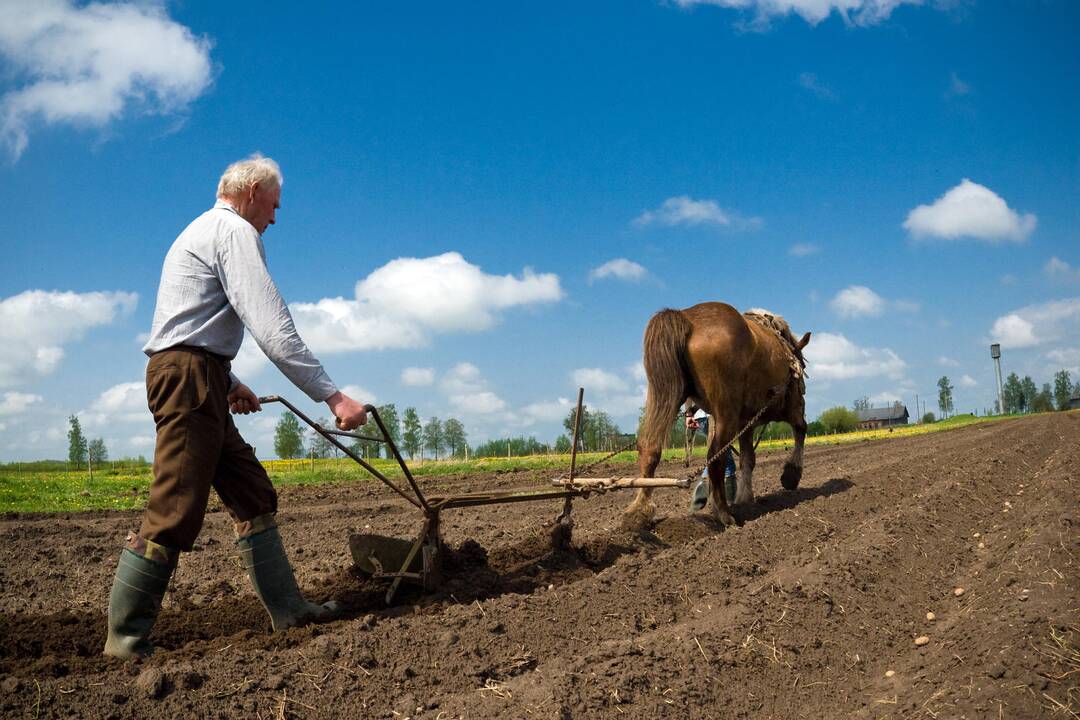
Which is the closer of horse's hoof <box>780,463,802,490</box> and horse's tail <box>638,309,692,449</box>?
horse's tail <box>638,309,692,449</box>

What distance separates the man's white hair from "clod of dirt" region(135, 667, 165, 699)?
94.3 inches

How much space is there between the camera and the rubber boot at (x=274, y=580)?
13.9ft

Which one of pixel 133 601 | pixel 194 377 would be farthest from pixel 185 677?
pixel 194 377

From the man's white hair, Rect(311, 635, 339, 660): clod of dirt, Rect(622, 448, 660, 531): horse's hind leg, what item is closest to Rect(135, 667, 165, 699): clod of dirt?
Rect(311, 635, 339, 660): clod of dirt

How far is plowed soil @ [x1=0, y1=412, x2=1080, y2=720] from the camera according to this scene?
3393 mm

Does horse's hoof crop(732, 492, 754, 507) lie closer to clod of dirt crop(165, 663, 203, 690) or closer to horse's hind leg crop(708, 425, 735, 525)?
horse's hind leg crop(708, 425, 735, 525)

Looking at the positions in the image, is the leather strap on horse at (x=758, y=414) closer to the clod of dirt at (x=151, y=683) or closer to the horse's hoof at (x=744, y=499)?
the horse's hoof at (x=744, y=499)

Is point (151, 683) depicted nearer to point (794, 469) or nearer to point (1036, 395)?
point (794, 469)

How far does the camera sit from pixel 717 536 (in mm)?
6652

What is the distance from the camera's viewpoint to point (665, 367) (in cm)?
728

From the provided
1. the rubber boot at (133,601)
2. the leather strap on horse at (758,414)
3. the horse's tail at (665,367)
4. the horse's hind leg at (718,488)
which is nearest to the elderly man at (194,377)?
the rubber boot at (133,601)

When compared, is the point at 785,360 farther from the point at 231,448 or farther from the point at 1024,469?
the point at 231,448

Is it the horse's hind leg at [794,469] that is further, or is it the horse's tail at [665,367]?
the horse's hind leg at [794,469]

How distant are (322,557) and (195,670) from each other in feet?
13.7
